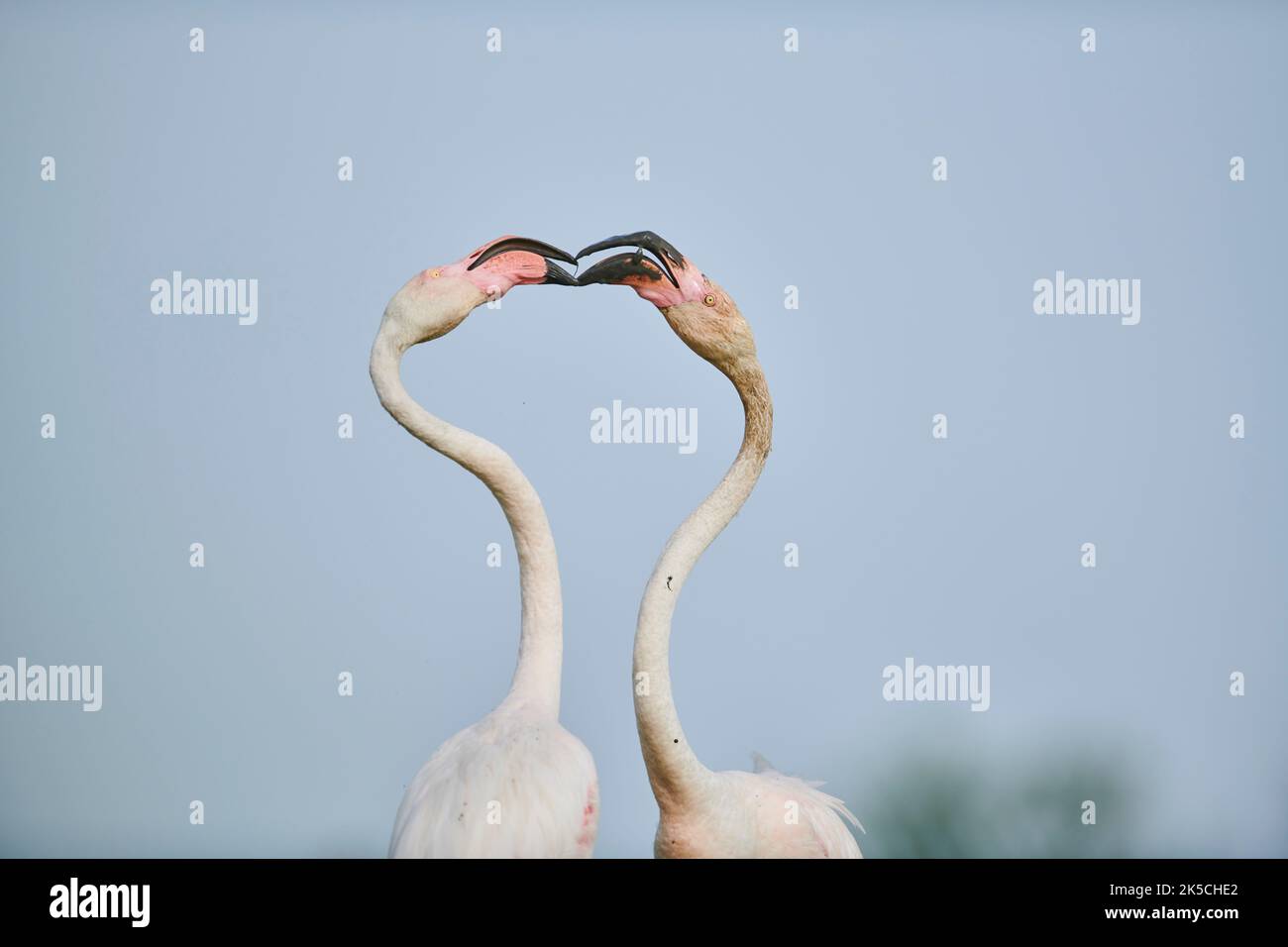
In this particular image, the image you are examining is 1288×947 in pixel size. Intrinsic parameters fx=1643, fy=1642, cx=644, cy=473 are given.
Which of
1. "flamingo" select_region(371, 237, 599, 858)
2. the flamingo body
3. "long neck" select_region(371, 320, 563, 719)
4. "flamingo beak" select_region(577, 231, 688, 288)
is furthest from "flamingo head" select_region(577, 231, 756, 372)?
the flamingo body

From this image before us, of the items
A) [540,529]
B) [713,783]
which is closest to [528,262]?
[540,529]

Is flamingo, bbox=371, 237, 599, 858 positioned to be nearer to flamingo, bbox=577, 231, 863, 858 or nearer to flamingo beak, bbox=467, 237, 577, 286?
flamingo beak, bbox=467, 237, 577, 286

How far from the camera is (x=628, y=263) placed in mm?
6895

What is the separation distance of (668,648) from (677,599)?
25 cm

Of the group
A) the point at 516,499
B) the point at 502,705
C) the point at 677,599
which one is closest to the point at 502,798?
the point at 502,705

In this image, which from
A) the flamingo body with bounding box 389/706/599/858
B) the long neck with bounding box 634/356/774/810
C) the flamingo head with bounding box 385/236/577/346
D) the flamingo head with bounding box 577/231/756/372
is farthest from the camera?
the flamingo head with bounding box 385/236/577/346

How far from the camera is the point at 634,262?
22.6 feet

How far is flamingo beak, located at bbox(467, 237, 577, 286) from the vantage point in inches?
282

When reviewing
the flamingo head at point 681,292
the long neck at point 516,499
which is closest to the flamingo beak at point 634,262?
the flamingo head at point 681,292

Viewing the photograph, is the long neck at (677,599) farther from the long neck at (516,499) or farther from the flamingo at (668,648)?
the long neck at (516,499)

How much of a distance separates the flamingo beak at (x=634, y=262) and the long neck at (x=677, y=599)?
54cm

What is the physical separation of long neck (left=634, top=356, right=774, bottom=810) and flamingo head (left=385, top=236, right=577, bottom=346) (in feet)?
3.07

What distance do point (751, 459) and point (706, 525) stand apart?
353mm
